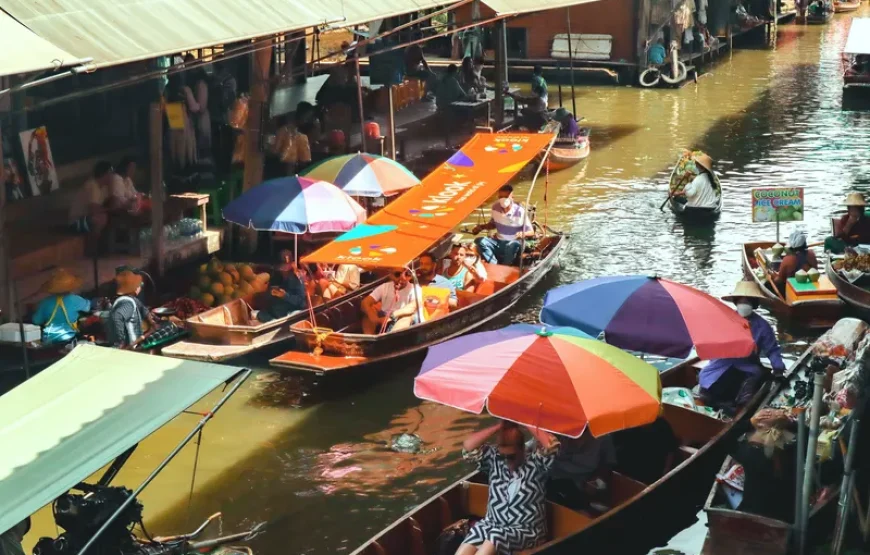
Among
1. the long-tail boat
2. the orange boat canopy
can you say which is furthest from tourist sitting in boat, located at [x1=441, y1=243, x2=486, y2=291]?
the orange boat canopy

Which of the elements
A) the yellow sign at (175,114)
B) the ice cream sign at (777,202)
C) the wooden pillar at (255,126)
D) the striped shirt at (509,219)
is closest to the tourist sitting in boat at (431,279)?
the striped shirt at (509,219)

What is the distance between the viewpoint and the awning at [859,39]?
28812mm

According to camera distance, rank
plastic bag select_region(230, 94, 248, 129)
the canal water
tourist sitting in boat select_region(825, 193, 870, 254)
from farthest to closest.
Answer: plastic bag select_region(230, 94, 248, 129) → tourist sitting in boat select_region(825, 193, 870, 254) → the canal water

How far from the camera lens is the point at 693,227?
62.0 ft

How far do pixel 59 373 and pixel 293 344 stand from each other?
5.38m

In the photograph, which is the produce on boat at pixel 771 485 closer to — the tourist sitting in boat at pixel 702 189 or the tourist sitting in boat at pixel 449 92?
the tourist sitting in boat at pixel 702 189

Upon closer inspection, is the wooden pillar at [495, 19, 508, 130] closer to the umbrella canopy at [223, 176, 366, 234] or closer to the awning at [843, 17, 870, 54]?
the awning at [843, 17, 870, 54]

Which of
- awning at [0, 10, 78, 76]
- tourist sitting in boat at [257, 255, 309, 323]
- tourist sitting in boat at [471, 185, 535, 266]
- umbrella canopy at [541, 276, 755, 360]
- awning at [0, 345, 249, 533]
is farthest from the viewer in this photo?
tourist sitting in boat at [471, 185, 535, 266]

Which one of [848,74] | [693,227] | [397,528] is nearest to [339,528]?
[397,528]

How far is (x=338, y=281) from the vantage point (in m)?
13.7

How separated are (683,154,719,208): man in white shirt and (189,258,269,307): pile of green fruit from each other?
25.0 ft

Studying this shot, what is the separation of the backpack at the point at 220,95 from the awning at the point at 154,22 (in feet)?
17.9

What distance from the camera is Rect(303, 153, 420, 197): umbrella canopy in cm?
1468

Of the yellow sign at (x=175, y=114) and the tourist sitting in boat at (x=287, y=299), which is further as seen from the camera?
the yellow sign at (x=175, y=114)
